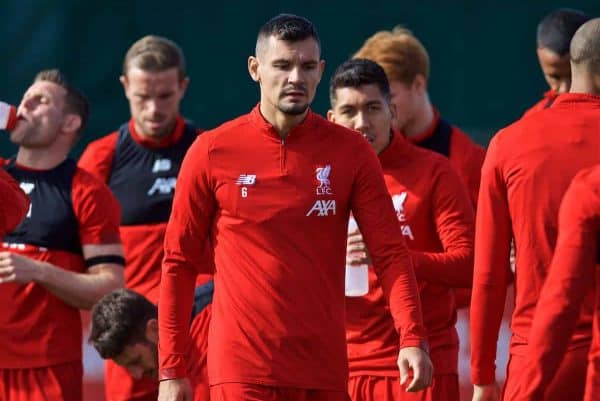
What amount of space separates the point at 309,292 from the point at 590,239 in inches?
56.9

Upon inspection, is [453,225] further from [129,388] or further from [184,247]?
[129,388]

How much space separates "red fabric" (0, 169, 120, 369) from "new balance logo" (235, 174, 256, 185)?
1814 millimetres

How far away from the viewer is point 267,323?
18.8 feet

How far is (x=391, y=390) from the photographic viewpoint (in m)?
6.63

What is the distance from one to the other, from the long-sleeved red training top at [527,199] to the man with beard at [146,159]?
310cm

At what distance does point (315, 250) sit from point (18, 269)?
189cm

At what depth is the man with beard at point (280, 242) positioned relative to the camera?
5730 millimetres

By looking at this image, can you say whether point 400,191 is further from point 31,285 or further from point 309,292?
point 31,285

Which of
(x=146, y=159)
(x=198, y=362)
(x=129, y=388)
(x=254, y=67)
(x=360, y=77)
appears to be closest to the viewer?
(x=254, y=67)

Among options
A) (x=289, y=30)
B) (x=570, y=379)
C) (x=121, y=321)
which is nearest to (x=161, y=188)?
(x=121, y=321)

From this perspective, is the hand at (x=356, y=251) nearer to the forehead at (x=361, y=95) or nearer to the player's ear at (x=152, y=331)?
the forehead at (x=361, y=95)

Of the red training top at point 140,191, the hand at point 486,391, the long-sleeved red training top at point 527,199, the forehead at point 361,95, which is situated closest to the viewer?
the long-sleeved red training top at point 527,199

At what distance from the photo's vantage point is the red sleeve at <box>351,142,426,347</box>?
573 cm

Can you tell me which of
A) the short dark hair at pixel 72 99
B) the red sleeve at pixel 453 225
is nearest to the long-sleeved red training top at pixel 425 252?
the red sleeve at pixel 453 225
